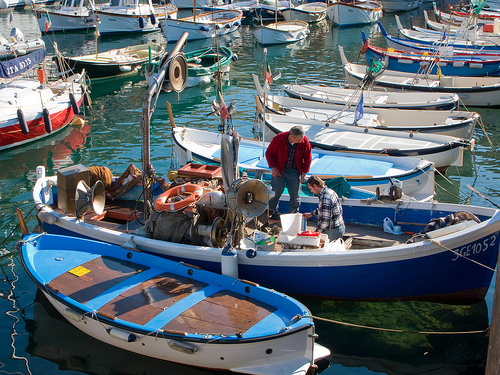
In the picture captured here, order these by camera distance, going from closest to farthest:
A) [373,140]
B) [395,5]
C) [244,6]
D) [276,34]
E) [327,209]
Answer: [327,209]
[373,140]
[276,34]
[244,6]
[395,5]

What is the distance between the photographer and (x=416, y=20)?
4606 cm

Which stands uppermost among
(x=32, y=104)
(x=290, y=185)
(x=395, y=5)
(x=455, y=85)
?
(x=395, y=5)

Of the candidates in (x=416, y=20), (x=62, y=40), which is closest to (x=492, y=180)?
(x=62, y=40)

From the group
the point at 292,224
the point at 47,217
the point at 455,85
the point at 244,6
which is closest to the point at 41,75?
the point at 47,217

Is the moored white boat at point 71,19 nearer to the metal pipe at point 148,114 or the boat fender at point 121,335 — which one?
the metal pipe at point 148,114

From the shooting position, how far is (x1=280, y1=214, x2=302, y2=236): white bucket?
8.08m

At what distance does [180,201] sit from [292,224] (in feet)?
6.13

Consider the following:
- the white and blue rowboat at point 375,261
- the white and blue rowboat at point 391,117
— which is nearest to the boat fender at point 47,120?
the white and blue rowboat at point 391,117

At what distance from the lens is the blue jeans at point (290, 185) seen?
897cm

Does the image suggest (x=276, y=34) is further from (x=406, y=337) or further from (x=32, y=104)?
(x=406, y=337)

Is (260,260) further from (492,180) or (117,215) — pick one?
(492,180)

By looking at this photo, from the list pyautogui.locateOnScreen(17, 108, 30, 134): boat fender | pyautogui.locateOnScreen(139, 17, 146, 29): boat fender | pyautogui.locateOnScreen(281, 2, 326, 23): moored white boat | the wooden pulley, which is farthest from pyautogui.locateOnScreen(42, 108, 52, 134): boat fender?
pyautogui.locateOnScreen(281, 2, 326, 23): moored white boat

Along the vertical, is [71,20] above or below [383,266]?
above

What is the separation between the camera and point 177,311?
6785mm
